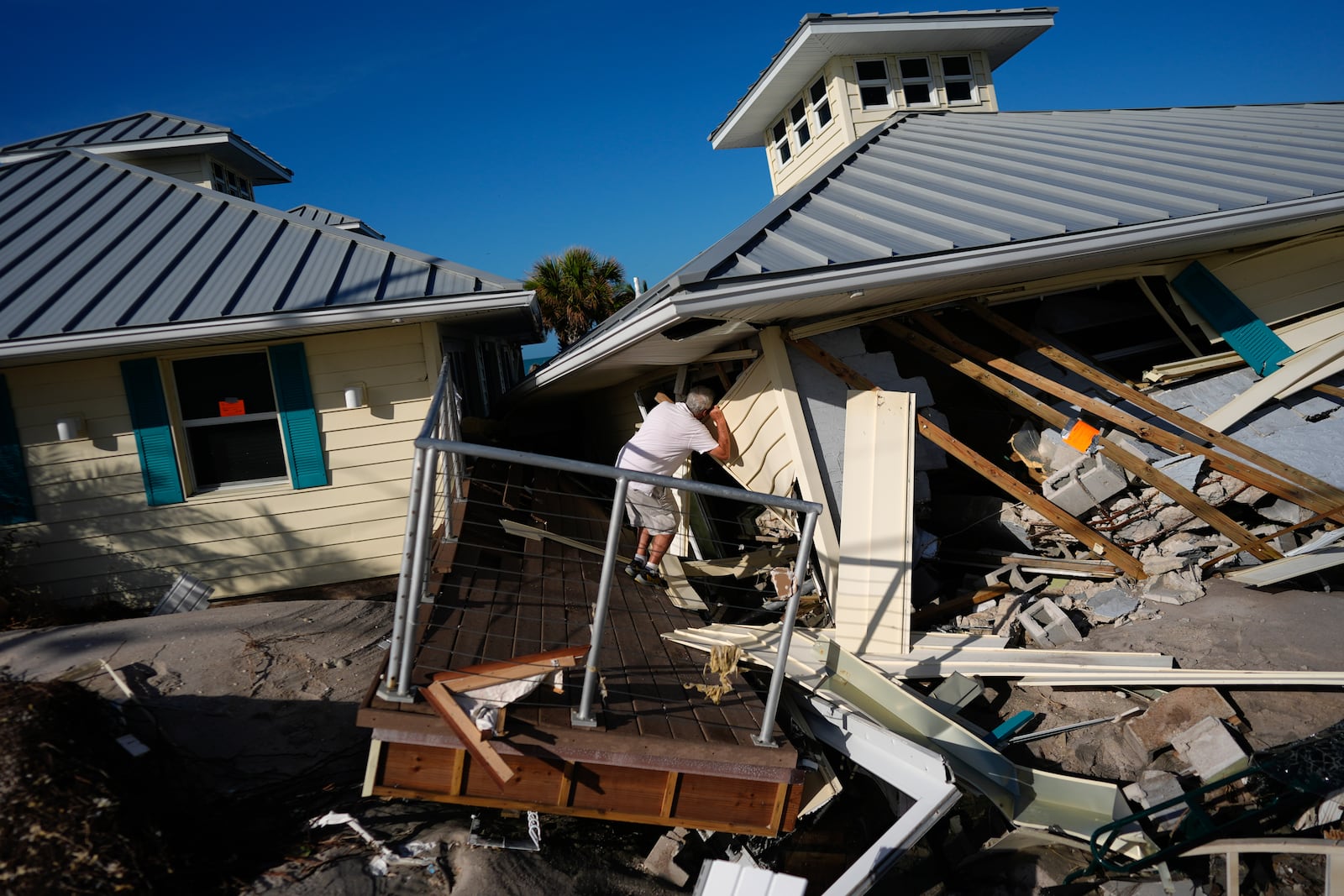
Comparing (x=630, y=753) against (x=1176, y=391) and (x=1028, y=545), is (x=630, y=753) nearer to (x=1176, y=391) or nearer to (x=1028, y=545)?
(x=1028, y=545)

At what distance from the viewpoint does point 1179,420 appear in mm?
6270

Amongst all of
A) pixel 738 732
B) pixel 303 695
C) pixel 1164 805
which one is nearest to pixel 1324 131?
pixel 1164 805

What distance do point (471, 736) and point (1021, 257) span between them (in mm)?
4704

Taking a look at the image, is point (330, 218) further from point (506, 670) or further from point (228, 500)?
point (506, 670)

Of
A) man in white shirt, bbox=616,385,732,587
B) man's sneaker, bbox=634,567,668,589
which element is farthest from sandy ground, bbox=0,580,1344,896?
man in white shirt, bbox=616,385,732,587

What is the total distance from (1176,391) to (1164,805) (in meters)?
4.36

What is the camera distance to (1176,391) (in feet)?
22.7

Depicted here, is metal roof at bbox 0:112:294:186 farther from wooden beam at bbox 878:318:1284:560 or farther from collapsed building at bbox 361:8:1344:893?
wooden beam at bbox 878:318:1284:560

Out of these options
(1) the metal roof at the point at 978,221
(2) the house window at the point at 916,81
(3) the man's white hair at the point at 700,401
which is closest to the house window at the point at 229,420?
(1) the metal roof at the point at 978,221

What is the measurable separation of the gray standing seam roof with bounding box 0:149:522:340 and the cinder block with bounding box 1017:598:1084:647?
5338 mm

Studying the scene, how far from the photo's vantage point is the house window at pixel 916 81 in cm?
1197

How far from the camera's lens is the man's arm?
6.36 meters

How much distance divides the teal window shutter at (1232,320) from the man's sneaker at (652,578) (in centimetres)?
541

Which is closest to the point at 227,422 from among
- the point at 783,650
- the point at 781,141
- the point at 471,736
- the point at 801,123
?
the point at 471,736
